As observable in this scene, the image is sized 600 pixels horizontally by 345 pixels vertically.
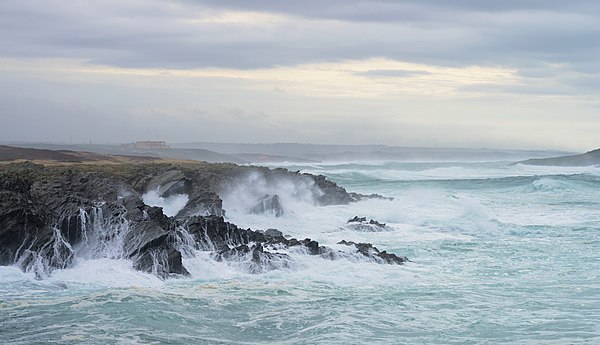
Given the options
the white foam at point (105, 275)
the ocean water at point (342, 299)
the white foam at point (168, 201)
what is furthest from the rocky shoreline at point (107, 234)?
the white foam at point (168, 201)

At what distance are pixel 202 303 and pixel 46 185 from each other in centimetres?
821

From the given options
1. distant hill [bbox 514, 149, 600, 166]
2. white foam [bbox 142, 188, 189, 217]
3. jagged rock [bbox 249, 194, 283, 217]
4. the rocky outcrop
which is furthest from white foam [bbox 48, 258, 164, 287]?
distant hill [bbox 514, 149, 600, 166]

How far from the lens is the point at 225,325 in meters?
13.5

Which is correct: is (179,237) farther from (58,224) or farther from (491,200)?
(491,200)

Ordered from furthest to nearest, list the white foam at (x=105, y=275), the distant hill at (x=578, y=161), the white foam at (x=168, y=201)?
the distant hill at (x=578, y=161), the white foam at (x=168, y=201), the white foam at (x=105, y=275)

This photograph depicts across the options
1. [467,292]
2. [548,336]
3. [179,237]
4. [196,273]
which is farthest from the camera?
[179,237]

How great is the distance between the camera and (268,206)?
3050 centimetres

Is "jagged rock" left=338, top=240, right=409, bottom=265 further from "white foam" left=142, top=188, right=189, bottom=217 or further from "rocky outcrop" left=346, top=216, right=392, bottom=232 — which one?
"white foam" left=142, top=188, right=189, bottom=217

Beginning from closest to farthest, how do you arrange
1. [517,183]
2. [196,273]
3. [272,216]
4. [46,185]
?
[196,273] → [46,185] → [272,216] → [517,183]

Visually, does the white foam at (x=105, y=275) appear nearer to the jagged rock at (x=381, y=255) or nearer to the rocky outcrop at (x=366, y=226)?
the jagged rock at (x=381, y=255)

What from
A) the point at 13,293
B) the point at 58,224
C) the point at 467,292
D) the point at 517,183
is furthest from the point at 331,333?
the point at 517,183

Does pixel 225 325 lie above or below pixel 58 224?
below

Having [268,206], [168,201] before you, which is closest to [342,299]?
[168,201]

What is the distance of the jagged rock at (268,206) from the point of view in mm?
30375
